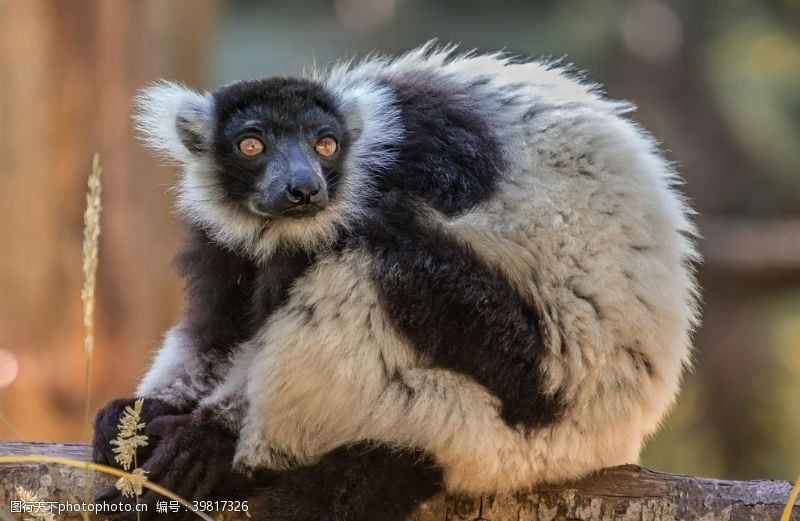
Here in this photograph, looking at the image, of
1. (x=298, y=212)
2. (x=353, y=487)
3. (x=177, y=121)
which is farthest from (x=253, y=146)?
(x=353, y=487)

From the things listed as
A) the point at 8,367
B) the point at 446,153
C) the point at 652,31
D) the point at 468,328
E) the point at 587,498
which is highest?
the point at 652,31

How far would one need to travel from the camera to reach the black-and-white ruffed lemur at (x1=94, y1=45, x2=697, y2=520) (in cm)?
471

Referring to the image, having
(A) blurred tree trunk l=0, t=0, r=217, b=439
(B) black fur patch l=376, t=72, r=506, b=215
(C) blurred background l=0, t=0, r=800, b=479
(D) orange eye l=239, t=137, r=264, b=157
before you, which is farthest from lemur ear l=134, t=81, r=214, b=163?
(A) blurred tree trunk l=0, t=0, r=217, b=439

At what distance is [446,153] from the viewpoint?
17.0 feet

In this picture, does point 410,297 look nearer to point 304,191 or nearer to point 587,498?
point 304,191

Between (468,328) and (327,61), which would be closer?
(468,328)

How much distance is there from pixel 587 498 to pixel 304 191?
1941 millimetres

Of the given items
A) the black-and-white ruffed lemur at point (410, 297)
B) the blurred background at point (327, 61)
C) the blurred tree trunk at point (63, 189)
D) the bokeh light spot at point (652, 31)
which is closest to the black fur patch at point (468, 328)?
the black-and-white ruffed lemur at point (410, 297)

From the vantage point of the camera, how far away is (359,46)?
20.5m

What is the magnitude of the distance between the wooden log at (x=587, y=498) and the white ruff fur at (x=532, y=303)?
112mm

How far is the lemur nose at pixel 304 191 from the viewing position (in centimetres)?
513

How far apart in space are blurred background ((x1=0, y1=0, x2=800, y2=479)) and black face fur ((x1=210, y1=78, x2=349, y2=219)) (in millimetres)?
1267

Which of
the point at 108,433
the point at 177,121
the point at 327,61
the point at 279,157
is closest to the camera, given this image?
the point at 108,433

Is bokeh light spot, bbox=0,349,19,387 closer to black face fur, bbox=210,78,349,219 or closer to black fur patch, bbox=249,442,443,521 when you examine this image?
black face fur, bbox=210,78,349,219
